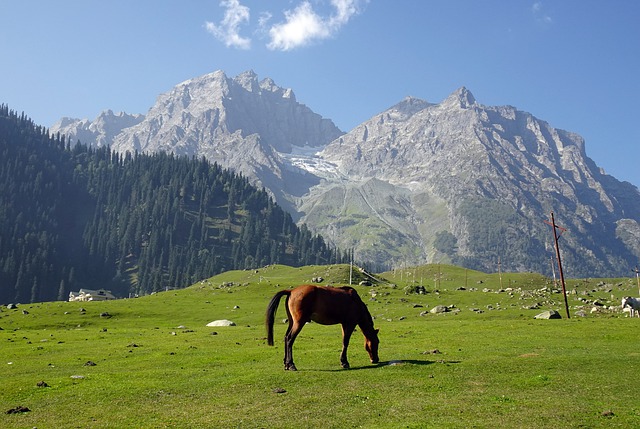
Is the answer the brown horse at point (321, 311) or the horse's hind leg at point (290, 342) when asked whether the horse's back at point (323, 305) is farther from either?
the horse's hind leg at point (290, 342)

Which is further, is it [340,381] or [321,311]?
[321,311]

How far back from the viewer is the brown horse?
2706 cm

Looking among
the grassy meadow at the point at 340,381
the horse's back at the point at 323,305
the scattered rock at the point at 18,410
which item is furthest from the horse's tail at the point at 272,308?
the scattered rock at the point at 18,410

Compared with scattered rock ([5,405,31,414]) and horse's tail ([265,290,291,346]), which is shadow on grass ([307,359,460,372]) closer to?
horse's tail ([265,290,291,346])

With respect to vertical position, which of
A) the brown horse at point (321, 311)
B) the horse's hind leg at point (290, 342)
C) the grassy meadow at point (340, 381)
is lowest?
the grassy meadow at point (340, 381)

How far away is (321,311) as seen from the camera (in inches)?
1079

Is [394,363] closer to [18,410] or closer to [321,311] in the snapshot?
[321,311]

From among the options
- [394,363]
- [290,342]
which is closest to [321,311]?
[290,342]

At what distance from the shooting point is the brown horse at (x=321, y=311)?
2706 cm

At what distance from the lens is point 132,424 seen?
58.7ft

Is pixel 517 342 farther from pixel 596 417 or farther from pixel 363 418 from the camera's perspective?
pixel 363 418

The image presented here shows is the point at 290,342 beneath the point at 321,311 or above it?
beneath

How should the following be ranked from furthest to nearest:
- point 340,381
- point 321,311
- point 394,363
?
point 394,363 < point 321,311 < point 340,381

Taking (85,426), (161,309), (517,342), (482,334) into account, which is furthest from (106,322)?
(85,426)
